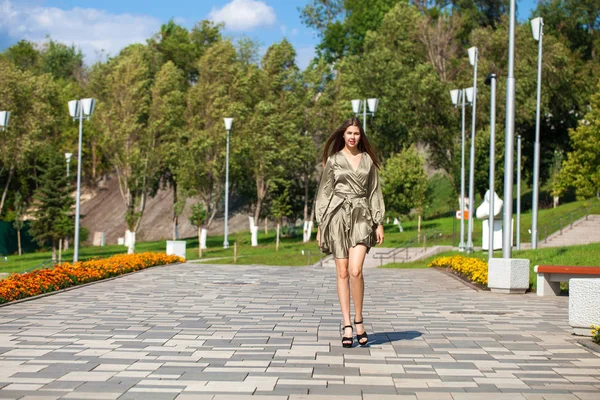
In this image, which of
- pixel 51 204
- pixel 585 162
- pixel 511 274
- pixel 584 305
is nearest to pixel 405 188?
pixel 585 162

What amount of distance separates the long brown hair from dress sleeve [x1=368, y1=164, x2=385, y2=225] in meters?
0.12

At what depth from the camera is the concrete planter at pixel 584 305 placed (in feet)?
31.3

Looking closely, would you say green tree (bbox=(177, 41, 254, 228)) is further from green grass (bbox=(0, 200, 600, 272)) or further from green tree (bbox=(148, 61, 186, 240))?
green grass (bbox=(0, 200, 600, 272))

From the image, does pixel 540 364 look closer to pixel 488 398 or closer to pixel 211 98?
pixel 488 398

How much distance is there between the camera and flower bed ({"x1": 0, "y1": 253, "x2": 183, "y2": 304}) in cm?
1398

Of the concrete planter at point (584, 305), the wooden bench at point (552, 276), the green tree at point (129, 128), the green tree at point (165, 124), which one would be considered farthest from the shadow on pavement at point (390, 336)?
the green tree at point (165, 124)

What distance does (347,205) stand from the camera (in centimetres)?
862

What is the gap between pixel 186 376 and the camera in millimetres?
6898

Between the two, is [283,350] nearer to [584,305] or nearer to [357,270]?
[357,270]

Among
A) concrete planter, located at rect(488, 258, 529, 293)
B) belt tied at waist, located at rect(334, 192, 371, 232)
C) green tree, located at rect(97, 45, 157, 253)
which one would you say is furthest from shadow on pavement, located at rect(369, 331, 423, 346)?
green tree, located at rect(97, 45, 157, 253)

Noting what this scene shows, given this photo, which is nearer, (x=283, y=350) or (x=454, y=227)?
(x=283, y=350)

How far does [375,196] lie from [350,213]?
13.5 inches

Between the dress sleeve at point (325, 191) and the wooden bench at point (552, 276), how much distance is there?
766 centimetres

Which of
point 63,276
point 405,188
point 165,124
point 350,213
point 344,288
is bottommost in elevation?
point 63,276
